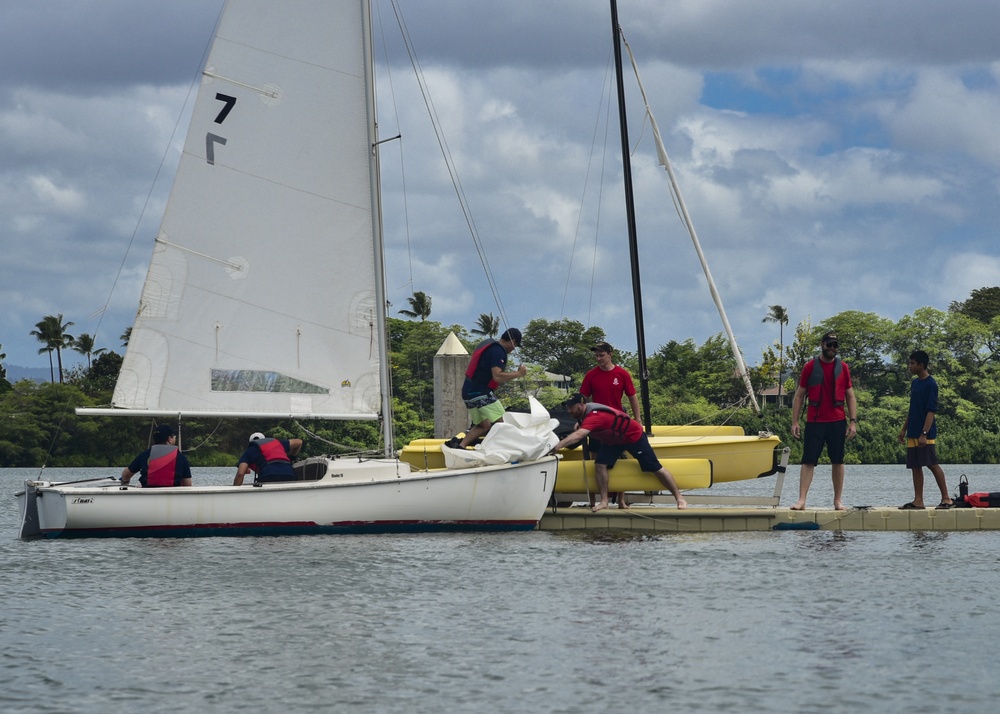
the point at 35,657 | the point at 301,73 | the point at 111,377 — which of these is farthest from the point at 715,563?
the point at 111,377

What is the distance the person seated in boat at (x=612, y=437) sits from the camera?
1656 cm

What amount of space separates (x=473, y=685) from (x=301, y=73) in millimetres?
11200

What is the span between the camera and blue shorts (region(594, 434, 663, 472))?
1673 cm

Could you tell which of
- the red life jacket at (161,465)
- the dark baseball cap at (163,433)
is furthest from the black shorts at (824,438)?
the dark baseball cap at (163,433)

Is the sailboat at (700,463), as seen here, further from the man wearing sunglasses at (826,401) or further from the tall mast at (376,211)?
the tall mast at (376,211)

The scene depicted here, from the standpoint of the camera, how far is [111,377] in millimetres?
78750

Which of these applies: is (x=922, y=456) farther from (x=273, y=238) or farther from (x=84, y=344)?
(x=84, y=344)

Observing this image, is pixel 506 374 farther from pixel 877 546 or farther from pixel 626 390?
pixel 877 546

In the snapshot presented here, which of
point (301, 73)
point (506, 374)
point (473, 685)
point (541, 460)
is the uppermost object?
point (301, 73)

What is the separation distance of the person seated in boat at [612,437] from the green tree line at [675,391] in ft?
110

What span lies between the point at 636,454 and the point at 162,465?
6.08 m

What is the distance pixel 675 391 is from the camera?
77312 mm

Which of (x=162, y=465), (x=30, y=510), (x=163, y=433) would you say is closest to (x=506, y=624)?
(x=162, y=465)

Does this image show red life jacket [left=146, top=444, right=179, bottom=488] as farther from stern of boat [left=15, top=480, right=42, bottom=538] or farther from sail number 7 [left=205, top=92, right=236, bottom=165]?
sail number 7 [left=205, top=92, right=236, bottom=165]
